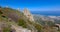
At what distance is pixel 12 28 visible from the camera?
10.5 m

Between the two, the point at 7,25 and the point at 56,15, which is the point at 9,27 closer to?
the point at 7,25

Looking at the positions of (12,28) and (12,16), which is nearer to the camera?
(12,28)

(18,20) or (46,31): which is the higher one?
(18,20)

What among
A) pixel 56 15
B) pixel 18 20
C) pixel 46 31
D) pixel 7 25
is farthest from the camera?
pixel 56 15

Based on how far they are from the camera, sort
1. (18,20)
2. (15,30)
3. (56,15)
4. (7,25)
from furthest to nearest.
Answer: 1. (56,15)
2. (18,20)
3. (7,25)
4. (15,30)

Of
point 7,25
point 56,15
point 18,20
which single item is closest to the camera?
point 7,25

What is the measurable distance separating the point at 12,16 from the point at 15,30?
3.65 meters

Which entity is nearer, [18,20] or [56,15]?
[18,20]

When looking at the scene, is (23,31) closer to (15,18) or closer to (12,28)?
(12,28)

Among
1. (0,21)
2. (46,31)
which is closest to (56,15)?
(46,31)

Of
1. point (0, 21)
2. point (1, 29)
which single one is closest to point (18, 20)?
point (0, 21)

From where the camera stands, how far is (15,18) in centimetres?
1367

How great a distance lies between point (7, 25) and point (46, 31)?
5.14 meters

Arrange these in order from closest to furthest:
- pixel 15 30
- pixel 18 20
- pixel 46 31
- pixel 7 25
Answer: pixel 15 30 < pixel 7 25 < pixel 18 20 < pixel 46 31
